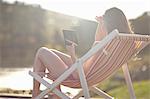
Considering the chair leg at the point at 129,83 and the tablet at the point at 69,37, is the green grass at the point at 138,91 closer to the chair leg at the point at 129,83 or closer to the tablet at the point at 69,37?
the chair leg at the point at 129,83

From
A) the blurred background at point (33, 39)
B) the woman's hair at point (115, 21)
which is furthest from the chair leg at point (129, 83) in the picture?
the blurred background at point (33, 39)

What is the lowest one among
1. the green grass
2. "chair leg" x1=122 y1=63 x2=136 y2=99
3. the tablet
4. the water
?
the green grass

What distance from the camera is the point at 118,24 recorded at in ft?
8.84

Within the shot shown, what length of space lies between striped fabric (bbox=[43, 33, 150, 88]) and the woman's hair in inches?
3.4

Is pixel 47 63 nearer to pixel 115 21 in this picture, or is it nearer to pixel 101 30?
pixel 101 30

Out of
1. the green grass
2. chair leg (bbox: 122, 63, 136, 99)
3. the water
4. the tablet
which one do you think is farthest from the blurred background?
the tablet

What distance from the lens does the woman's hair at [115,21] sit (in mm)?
2670

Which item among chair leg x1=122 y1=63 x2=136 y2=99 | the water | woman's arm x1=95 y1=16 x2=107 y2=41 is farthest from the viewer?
the water

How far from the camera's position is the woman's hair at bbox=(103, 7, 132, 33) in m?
2.67

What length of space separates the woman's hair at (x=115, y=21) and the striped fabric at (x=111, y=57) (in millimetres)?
88

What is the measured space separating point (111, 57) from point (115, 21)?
0.28m

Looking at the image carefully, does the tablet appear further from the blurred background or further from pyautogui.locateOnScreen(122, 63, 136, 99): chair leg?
the blurred background

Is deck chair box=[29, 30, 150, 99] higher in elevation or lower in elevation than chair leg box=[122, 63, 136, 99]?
higher

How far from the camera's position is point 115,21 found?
106 inches
